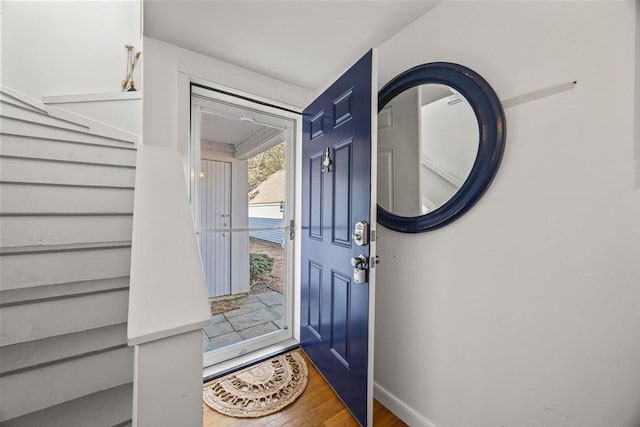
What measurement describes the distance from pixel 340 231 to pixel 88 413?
4.44 feet

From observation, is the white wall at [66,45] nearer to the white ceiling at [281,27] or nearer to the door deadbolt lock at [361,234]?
the white ceiling at [281,27]

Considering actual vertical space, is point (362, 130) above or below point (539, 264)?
above

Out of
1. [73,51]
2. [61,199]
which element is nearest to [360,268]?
[61,199]

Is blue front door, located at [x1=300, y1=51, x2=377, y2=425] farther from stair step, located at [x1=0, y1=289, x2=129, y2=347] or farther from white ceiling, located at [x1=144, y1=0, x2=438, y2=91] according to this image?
stair step, located at [x1=0, y1=289, x2=129, y2=347]

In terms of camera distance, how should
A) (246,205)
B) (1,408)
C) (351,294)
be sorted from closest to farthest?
A: (1,408)
(351,294)
(246,205)

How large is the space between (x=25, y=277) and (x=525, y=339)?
2225 mm

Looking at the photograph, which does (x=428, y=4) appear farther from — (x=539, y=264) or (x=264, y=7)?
(x=539, y=264)

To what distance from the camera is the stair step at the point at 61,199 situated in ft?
4.07

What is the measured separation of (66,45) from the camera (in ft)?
8.08

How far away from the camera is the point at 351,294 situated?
1323mm

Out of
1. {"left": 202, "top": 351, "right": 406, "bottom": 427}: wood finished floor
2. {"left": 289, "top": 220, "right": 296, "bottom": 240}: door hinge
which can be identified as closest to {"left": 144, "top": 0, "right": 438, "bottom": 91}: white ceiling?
{"left": 289, "top": 220, "right": 296, "bottom": 240}: door hinge

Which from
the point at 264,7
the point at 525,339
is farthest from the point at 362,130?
the point at 525,339

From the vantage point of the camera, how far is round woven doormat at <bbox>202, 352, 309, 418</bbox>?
1393mm

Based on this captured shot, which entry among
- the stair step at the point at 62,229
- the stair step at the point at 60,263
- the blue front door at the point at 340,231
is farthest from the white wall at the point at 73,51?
the blue front door at the point at 340,231
